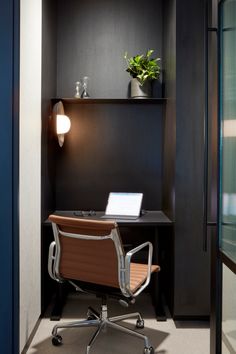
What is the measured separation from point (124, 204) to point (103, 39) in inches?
59.6

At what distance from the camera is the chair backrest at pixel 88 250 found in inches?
83.1

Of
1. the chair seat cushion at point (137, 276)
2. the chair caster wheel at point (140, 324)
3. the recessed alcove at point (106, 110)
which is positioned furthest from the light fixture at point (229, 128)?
the recessed alcove at point (106, 110)

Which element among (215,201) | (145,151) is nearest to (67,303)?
(145,151)

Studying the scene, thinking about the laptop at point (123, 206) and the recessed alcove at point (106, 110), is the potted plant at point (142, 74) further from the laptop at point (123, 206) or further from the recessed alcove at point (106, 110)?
the laptop at point (123, 206)

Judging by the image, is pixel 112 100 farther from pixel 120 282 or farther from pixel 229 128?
pixel 229 128

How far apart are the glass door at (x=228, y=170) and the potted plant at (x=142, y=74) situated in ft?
5.06

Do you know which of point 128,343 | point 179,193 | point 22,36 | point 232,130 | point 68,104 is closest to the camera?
point 232,130

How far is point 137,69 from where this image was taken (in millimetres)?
3166

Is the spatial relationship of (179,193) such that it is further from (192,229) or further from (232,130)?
(232,130)

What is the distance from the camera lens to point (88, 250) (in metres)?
2.21

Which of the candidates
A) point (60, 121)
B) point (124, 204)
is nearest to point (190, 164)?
point (124, 204)

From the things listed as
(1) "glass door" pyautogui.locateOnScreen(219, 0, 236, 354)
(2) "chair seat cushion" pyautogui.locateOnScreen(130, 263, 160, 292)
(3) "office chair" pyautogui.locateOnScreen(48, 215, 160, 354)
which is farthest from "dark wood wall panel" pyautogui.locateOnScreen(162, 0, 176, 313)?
(1) "glass door" pyautogui.locateOnScreen(219, 0, 236, 354)

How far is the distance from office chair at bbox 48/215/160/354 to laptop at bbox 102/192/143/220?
65 centimetres

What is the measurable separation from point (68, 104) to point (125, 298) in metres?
1.85
